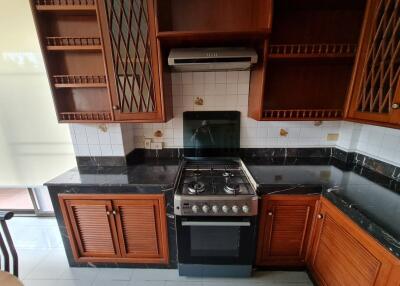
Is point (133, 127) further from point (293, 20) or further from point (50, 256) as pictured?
point (293, 20)

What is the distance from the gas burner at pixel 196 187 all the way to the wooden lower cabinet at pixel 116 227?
0.74ft

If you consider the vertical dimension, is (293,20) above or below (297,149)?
above

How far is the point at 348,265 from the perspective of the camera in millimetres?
1079

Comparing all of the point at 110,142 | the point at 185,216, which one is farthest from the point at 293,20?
the point at 110,142

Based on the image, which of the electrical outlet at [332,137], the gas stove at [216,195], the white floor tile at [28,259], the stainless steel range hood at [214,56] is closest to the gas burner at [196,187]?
the gas stove at [216,195]

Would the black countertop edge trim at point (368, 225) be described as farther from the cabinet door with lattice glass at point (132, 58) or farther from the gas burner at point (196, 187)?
the cabinet door with lattice glass at point (132, 58)

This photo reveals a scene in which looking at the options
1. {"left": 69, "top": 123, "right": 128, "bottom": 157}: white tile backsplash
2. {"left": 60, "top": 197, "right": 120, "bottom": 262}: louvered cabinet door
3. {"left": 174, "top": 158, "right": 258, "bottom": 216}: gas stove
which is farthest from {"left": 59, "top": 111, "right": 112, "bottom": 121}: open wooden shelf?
{"left": 174, "top": 158, "right": 258, "bottom": 216}: gas stove

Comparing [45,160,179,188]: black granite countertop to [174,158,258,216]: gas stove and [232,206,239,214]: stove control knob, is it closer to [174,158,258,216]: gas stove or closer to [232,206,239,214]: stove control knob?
[174,158,258,216]: gas stove

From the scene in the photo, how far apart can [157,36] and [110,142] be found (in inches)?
38.4

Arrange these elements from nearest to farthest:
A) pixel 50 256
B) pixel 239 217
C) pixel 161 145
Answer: pixel 239 217
pixel 50 256
pixel 161 145

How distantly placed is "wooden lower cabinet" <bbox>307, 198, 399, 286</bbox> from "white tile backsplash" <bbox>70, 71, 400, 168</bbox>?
0.73 m

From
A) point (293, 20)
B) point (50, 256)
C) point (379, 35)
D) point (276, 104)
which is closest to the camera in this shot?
point (379, 35)

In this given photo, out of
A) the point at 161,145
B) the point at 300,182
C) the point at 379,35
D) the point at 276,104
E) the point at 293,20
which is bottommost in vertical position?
the point at 300,182

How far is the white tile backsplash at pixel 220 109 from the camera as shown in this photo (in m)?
1.63
